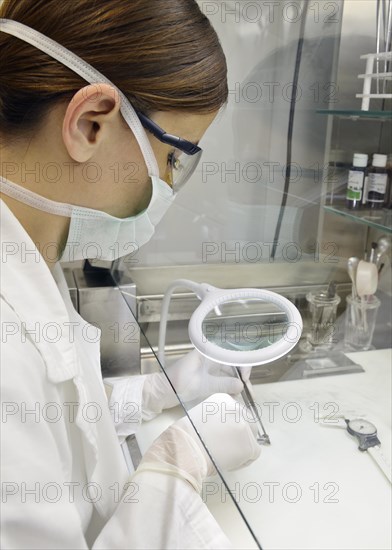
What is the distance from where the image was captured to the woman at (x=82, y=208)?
54 cm

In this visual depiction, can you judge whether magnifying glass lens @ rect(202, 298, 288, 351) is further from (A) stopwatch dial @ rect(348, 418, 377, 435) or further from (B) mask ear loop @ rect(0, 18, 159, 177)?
(B) mask ear loop @ rect(0, 18, 159, 177)

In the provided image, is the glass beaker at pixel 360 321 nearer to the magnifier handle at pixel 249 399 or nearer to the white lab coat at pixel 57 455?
the magnifier handle at pixel 249 399

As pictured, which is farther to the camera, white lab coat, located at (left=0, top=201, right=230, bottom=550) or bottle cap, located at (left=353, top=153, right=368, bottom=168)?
bottle cap, located at (left=353, top=153, right=368, bottom=168)

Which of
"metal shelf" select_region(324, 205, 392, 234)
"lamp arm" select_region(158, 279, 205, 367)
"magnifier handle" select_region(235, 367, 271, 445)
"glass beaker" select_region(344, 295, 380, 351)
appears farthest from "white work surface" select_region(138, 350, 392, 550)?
"metal shelf" select_region(324, 205, 392, 234)

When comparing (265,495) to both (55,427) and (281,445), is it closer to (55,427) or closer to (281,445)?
(281,445)

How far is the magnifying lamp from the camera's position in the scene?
2.62 ft

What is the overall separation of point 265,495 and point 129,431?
39 cm

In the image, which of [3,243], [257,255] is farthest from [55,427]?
[257,255]

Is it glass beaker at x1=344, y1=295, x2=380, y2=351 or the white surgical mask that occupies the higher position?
the white surgical mask

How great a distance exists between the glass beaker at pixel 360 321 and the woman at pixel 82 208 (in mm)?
460

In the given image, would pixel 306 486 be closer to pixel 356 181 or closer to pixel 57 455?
pixel 57 455

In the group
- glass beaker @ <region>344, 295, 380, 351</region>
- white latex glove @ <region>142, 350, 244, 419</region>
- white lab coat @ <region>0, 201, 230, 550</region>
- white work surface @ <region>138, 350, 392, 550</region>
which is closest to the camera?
white lab coat @ <region>0, 201, 230, 550</region>

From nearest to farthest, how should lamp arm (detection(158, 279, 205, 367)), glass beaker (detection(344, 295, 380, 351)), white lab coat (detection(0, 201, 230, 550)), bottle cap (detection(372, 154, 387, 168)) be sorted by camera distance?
white lab coat (detection(0, 201, 230, 550)) → lamp arm (detection(158, 279, 205, 367)) → glass beaker (detection(344, 295, 380, 351)) → bottle cap (detection(372, 154, 387, 168))

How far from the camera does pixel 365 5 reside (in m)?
1.32
